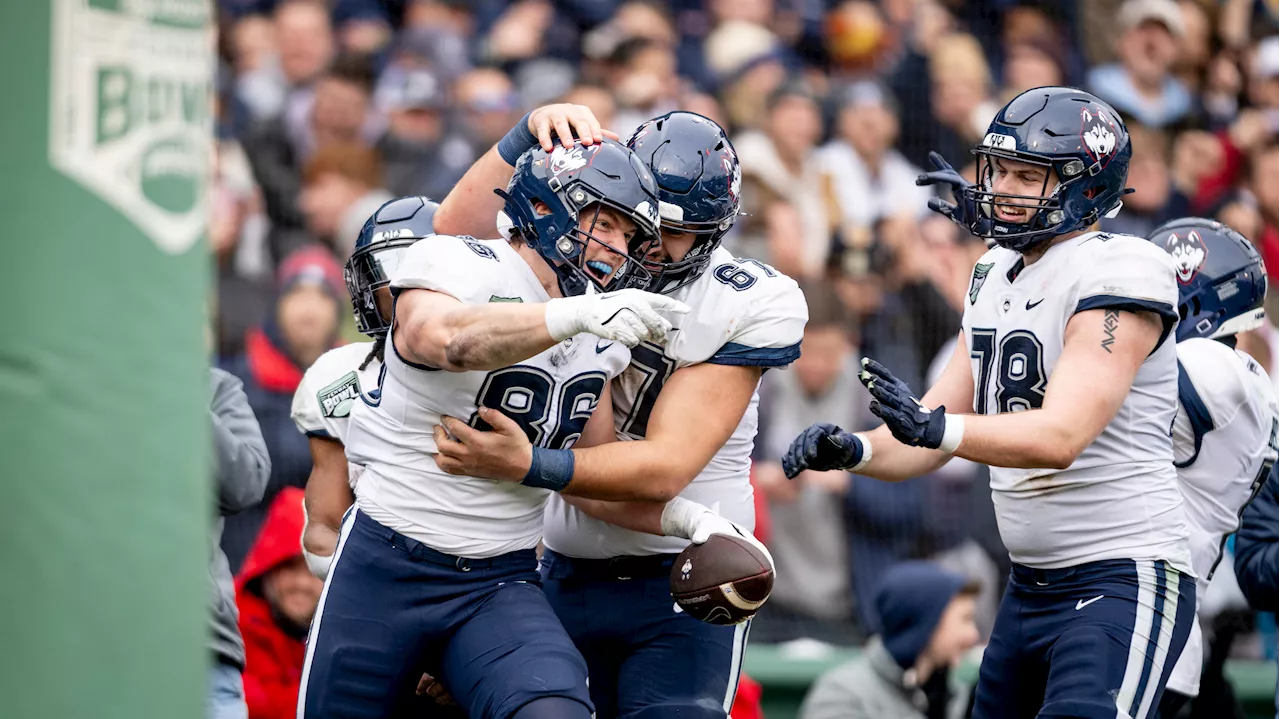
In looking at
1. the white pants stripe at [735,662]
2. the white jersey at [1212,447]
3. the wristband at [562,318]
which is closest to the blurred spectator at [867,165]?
the white jersey at [1212,447]

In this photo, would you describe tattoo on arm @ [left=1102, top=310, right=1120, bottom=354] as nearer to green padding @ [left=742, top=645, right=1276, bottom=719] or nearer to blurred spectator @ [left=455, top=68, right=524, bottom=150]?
green padding @ [left=742, top=645, right=1276, bottom=719]

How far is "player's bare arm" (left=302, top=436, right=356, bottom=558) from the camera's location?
4.49 m

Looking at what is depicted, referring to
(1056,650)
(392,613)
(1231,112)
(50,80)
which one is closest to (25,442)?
(50,80)

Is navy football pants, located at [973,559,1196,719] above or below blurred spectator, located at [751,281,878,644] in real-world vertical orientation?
above

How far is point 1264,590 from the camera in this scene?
507cm

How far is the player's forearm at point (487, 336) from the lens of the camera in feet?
10.8

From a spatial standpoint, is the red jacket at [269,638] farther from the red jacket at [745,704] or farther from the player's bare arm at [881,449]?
the player's bare arm at [881,449]

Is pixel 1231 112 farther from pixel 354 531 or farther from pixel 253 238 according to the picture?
pixel 354 531

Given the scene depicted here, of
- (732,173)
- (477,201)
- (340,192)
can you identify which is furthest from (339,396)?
(340,192)

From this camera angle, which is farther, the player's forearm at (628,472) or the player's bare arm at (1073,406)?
the player's bare arm at (1073,406)

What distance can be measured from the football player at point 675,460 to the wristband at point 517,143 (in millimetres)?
314

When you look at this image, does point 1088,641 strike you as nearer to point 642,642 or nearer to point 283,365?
point 642,642

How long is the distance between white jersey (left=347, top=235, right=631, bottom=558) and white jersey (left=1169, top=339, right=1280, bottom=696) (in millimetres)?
1956

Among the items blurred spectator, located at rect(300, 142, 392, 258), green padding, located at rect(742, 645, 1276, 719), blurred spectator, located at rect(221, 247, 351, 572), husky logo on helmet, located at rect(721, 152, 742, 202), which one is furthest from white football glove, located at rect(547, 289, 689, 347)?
blurred spectator, located at rect(300, 142, 392, 258)
